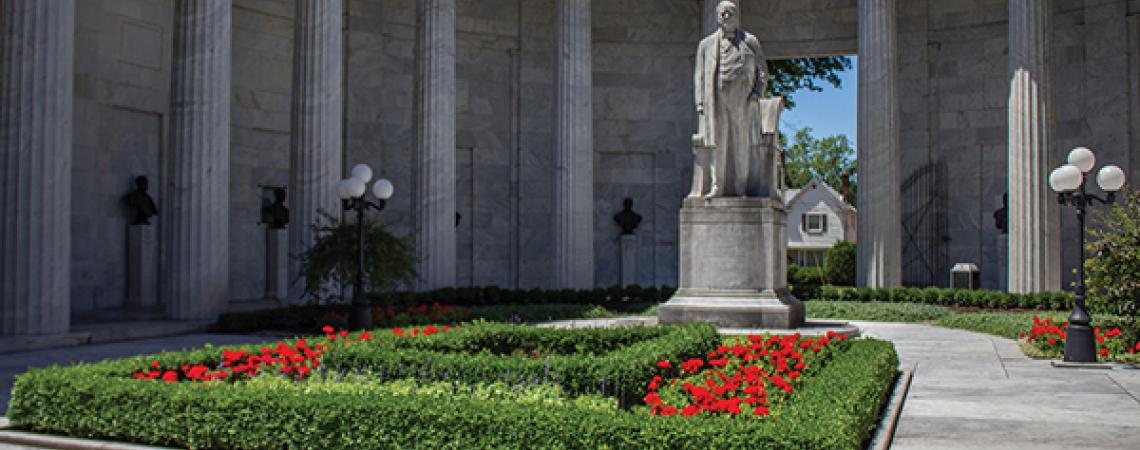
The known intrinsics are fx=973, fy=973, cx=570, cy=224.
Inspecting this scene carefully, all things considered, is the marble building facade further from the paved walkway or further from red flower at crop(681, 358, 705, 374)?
the paved walkway

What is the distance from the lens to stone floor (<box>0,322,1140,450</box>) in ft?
28.8

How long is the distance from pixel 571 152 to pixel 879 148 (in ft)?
29.8

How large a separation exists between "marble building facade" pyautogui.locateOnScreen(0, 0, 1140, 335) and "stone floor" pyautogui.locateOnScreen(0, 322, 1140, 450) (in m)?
4.87

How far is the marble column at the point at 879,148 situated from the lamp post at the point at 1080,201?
11.8 meters

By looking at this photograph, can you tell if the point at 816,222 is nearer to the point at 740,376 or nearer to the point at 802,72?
the point at 802,72

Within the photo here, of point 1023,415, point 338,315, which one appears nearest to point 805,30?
point 338,315

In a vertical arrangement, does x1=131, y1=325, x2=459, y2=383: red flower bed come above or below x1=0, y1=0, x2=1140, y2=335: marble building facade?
below

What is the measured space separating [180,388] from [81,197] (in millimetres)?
17843

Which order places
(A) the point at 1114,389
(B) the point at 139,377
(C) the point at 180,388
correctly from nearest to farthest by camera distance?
(C) the point at 180,388 → (B) the point at 139,377 → (A) the point at 1114,389

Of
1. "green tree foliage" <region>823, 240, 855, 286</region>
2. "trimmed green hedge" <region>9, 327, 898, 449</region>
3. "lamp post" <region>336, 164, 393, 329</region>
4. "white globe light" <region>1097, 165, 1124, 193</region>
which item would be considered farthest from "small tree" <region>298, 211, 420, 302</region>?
"green tree foliage" <region>823, 240, 855, 286</region>

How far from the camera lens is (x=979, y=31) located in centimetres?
3247

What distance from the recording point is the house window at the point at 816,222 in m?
68.0

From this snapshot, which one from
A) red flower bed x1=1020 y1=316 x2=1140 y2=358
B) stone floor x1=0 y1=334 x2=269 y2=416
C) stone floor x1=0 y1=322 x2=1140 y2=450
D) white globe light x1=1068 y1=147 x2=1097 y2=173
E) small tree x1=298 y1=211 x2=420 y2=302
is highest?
white globe light x1=1068 y1=147 x2=1097 y2=173

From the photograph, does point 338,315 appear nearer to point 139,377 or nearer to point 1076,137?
point 139,377
